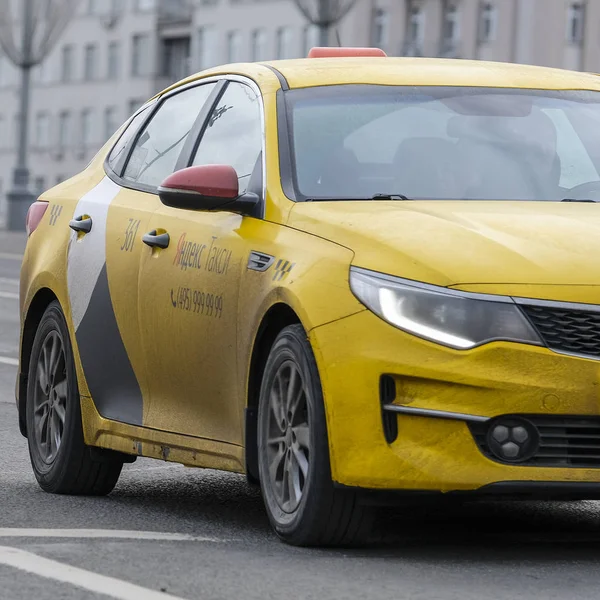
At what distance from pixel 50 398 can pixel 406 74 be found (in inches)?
77.8

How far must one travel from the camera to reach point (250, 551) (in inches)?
240

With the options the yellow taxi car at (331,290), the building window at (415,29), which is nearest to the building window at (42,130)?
the building window at (415,29)

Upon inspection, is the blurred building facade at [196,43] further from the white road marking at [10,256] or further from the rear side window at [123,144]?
the rear side window at [123,144]

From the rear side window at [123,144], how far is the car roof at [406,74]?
77 centimetres

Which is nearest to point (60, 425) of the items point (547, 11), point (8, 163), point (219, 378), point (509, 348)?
point (219, 378)

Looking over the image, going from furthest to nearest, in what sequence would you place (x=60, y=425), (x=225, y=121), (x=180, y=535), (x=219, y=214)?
(x=60, y=425)
(x=225, y=121)
(x=219, y=214)
(x=180, y=535)

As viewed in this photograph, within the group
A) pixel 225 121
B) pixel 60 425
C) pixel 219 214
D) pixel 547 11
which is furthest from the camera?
pixel 547 11

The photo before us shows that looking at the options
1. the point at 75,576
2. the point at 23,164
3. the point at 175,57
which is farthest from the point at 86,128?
the point at 75,576

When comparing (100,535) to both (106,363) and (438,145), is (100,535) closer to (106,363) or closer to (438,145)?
(106,363)

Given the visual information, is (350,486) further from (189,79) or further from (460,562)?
(189,79)

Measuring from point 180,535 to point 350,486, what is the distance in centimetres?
83

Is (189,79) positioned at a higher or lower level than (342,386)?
higher

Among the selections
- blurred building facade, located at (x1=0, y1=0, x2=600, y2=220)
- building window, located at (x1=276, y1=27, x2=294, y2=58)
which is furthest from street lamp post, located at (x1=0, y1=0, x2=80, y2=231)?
building window, located at (x1=276, y1=27, x2=294, y2=58)

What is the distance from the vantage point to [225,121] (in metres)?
7.40
